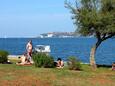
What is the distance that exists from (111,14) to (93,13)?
1425mm

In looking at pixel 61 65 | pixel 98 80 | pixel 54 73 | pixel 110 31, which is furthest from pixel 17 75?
pixel 110 31

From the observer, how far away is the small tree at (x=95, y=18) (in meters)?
38.2

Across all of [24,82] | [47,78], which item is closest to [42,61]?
[47,78]

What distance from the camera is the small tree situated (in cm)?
3816

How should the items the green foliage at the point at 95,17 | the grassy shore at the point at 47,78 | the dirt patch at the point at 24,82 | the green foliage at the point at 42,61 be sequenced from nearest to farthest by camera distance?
the dirt patch at the point at 24,82 → the grassy shore at the point at 47,78 → the green foliage at the point at 42,61 → the green foliage at the point at 95,17

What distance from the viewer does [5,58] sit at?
107ft

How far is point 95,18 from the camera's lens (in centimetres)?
3825

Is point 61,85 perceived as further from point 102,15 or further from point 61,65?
point 102,15

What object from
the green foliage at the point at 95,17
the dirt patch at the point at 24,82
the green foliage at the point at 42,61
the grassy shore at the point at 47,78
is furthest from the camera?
the green foliage at the point at 95,17

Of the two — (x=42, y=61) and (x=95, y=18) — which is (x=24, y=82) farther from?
(x=95, y=18)

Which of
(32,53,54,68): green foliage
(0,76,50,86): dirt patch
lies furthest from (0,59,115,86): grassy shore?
(32,53,54,68): green foliage

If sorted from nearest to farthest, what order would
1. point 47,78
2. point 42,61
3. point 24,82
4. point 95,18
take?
point 24,82
point 47,78
point 42,61
point 95,18

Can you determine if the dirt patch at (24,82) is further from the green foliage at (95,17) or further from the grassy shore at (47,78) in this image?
the green foliage at (95,17)

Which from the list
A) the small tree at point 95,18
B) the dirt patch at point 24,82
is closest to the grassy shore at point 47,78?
the dirt patch at point 24,82
